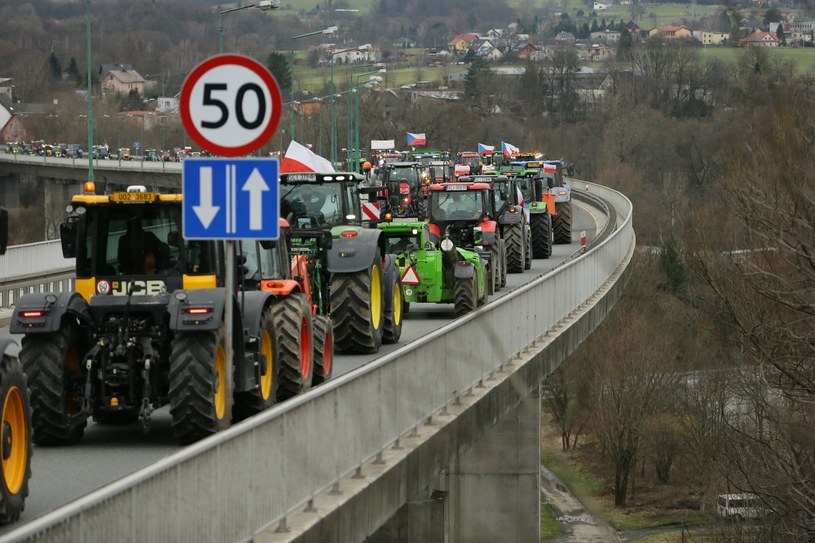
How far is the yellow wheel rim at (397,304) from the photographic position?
77.9 ft

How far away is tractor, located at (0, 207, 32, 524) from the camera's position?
10.3 meters

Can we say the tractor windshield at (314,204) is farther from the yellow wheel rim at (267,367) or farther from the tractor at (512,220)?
the tractor at (512,220)

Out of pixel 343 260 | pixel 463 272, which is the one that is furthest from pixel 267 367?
pixel 463 272

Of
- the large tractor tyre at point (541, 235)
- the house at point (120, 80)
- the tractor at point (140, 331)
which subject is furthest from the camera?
the house at point (120, 80)

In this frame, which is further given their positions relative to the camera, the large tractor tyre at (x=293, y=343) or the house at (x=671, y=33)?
the large tractor tyre at (x=293, y=343)

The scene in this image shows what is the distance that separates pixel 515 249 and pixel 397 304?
18790 mm

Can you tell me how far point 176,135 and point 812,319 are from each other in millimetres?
117999

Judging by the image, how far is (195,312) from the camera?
1326 centimetres

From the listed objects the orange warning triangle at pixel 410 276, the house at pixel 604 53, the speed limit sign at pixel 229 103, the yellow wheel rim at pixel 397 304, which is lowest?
the orange warning triangle at pixel 410 276

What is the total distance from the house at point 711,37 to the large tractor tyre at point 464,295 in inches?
875

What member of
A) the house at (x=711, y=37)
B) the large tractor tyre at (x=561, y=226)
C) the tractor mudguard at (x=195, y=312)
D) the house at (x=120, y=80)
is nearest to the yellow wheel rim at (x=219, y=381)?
the tractor mudguard at (x=195, y=312)

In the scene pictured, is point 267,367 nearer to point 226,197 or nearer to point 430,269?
point 226,197

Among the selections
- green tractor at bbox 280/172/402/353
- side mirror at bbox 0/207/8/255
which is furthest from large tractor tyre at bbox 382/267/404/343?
side mirror at bbox 0/207/8/255

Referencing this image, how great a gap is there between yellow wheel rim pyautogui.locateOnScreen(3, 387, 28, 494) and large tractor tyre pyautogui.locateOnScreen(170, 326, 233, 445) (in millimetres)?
2666
